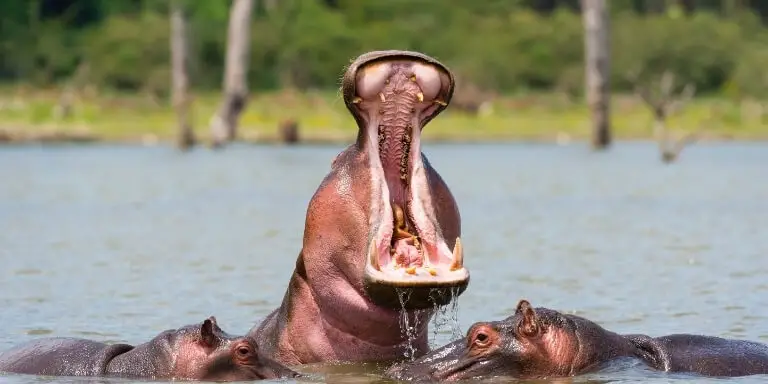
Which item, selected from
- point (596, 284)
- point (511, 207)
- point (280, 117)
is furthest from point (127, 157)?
point (596, 284)

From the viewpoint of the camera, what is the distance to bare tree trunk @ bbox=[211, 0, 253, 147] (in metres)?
36.8

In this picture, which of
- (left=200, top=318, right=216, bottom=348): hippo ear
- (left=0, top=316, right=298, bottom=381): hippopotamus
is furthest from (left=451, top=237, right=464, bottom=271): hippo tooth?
(left=200, top=318, right=216, bottom=348): hippo ear

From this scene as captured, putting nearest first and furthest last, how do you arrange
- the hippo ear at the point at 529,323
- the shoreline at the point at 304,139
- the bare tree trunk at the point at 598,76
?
the hippo ear at the point at 529,323 < the bare tree trunk at the point at 598,76 < the shoreline at the point at 304,139

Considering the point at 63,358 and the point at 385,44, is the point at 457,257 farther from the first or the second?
the point at 385,44

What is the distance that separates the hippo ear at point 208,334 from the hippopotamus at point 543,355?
810mm

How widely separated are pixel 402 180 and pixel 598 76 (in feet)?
89.1

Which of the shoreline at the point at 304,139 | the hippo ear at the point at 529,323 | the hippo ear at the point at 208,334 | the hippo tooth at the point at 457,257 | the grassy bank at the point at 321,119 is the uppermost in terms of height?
the hippo tooth at the point at 457,257

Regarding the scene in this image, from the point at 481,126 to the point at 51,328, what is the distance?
3068cm

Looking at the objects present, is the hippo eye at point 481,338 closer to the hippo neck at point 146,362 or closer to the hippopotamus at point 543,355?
the hippopotamus at point 543,355

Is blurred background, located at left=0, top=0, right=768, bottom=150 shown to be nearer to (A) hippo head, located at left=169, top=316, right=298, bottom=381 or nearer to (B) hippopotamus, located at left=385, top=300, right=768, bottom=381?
(B) hippopotamus, located at left=385, top=300, right=768, bottom=381

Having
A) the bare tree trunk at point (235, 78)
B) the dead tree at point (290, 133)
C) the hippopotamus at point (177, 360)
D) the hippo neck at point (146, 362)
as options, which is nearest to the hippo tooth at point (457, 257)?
the hippopotamus at point (177, 360)

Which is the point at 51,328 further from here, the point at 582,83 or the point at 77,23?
the point at 77,23

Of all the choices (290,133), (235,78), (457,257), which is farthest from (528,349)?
(235,78)

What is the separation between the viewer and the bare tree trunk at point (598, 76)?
3444 cm
